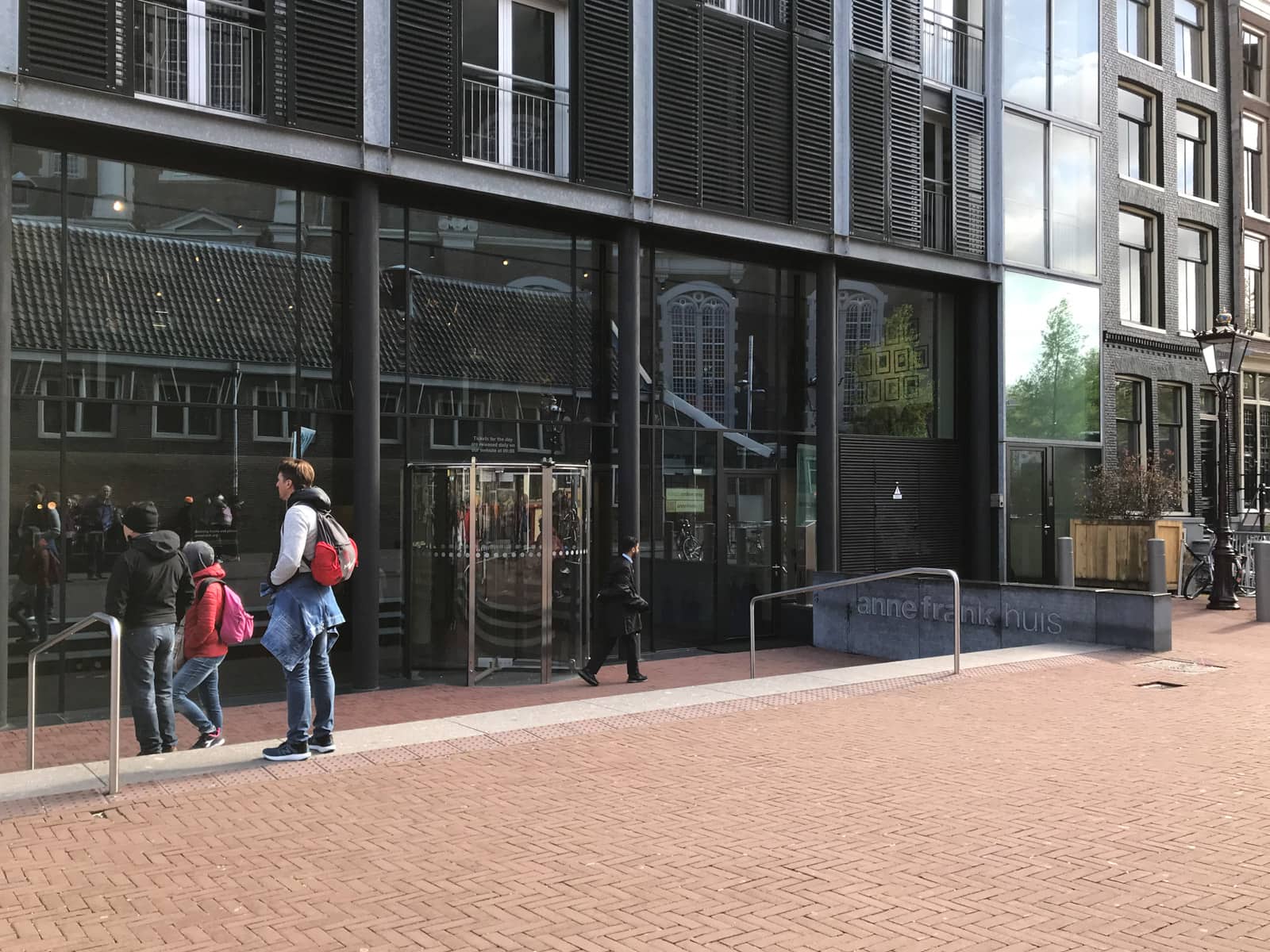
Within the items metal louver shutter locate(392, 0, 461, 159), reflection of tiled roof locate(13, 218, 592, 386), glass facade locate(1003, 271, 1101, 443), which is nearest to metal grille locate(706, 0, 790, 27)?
metal louver shutter locate(392, 0, 461, 159)

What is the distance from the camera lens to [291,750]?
8.03m

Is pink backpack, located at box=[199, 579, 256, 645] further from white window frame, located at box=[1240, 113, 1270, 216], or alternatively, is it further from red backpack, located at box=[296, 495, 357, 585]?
white window frame, located at box=[1240, 113, 1270, 216]

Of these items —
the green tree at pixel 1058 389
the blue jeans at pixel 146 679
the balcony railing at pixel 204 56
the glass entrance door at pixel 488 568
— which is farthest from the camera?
the green tree at pixel 1058 389

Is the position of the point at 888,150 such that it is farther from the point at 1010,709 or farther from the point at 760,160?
the point at 1010,709

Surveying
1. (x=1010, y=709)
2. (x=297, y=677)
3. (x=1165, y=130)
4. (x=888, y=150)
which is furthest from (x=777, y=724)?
(x=1165, y=130)

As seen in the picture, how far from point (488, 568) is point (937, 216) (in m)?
11.3

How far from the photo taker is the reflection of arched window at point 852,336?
756 inches

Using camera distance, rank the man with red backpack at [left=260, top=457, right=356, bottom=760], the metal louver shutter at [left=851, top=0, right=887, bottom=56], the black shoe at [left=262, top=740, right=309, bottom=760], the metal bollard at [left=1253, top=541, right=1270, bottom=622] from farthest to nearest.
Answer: the metal louver shutter at [left=851, top=0, right=887, bottom=56] → the metal bollard at [left=1253, top=541, right=1270, bottom=622] → the black shoe at [left=262, top=740, right=309, bottom=760] → the man with red backpack at [left=260, top=457, right=356, bottom=760]

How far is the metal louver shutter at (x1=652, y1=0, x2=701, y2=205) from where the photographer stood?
1577 centimetres

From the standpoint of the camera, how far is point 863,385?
19531 mm

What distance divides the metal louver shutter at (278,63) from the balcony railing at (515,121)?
2390 millimetres

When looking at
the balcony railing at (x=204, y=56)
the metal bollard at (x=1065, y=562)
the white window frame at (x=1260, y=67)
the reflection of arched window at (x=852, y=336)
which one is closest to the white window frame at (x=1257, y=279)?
the white window frame at (x=1260, y=67)

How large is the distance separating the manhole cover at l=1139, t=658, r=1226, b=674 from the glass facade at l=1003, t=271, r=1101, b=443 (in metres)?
8.65

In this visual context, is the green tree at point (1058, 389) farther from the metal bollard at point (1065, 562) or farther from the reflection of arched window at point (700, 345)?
the reflection of arched window at point (700, 345)
